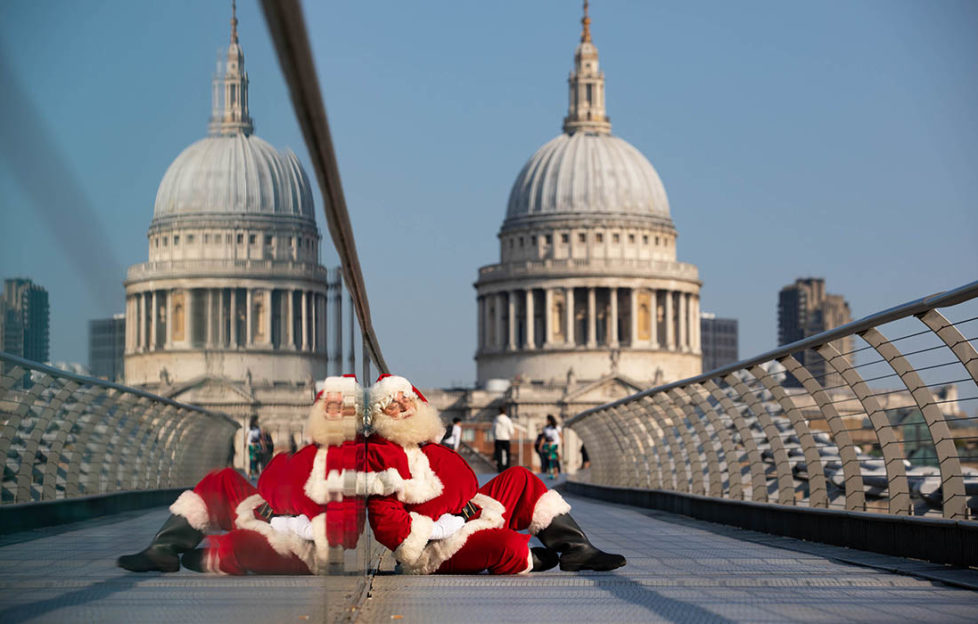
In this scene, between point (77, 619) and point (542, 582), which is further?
point (542, 582)

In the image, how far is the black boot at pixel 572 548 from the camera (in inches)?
285

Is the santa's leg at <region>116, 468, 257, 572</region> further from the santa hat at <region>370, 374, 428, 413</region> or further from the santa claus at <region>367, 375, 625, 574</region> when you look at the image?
the santa hat at <region>370, 374, 428, 413</region>

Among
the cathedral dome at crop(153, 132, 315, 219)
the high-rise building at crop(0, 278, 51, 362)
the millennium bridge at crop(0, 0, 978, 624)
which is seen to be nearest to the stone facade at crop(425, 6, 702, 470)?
the millennium bridge at crop(0, 0, 978, 624)

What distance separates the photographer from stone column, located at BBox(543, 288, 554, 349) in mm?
119750

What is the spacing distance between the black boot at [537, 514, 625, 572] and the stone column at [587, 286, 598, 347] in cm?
11078

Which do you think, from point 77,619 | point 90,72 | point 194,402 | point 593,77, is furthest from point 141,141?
point 593,77

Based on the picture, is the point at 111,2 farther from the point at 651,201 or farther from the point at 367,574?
the point at 651,201

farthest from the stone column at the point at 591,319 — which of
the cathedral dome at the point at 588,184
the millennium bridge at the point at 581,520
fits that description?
the millennium bridge at the point at 581,520

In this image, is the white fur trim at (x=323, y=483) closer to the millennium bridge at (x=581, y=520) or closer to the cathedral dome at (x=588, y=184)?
the millennium bridge at (x=581, y=520)

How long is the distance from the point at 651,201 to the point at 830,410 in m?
119

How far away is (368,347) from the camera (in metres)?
6.54

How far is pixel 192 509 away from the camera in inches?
119

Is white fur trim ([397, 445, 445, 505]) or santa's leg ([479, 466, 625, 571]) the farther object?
santa's leg ([479, 466, 625, 571])

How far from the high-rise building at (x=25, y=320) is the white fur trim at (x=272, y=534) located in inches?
Result: 75.4
